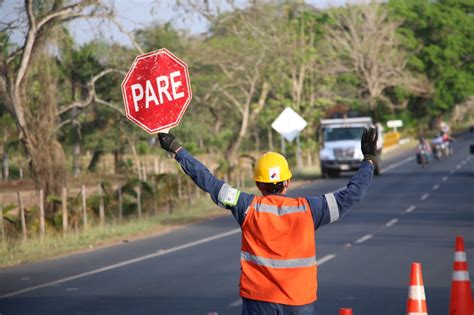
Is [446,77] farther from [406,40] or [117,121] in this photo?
[117,121]

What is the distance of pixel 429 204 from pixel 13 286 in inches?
675

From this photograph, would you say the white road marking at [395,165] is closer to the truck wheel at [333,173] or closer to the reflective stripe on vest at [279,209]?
the truck wheel at [333,173]

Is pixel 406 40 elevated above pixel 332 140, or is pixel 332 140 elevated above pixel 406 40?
pixel 406 40

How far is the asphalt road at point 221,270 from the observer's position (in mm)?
13430

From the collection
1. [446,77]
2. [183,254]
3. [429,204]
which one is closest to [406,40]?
[446,77]

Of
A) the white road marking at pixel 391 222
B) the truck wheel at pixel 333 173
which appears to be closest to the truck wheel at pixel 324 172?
the truck wheel at pixel 333 173

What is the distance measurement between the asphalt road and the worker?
5.62 meters

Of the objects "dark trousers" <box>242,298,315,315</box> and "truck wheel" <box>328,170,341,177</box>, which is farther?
"truck wheel" <box>328,170,341,177</box>

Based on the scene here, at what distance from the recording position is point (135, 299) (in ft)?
46.1

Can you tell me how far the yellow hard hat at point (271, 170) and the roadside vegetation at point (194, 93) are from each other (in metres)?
13.7

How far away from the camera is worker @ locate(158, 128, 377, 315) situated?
265 inches

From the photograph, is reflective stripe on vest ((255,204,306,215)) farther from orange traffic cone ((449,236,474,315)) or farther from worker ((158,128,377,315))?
orange traffic cone ((449,236,474,315))

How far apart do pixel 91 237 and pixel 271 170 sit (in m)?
17.5

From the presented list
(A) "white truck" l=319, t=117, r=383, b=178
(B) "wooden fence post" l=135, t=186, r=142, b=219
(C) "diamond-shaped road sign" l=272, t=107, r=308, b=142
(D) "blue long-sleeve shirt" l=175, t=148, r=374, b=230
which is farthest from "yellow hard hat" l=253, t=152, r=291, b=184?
(A) "white truck" l=319, t=117, r=383, b=178
